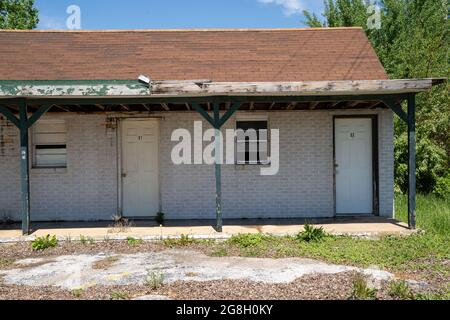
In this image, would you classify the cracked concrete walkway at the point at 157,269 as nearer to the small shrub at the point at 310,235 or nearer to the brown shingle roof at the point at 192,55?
the small shrub at the point at 310,235

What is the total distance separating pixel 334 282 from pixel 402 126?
1070cm

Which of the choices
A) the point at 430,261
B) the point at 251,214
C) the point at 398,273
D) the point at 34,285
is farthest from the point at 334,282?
the point at 251,214

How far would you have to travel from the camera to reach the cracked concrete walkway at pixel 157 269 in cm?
593

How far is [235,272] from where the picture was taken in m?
6.23

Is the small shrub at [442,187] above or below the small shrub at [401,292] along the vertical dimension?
above

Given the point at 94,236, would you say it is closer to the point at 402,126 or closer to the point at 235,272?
the point at 235,272

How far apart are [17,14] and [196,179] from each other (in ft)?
69.4

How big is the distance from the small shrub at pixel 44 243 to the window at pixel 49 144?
2.62 m

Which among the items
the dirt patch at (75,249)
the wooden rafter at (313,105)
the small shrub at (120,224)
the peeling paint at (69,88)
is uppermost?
the peeling paint at (69,88)

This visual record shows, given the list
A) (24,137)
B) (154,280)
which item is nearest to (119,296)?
(154,280)

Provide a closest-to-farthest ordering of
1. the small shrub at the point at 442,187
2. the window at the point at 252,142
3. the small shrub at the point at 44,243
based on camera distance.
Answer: the small shrub at the point at 44,243 → the window at the point at 252,142 → the small shrub at the point at 442,187

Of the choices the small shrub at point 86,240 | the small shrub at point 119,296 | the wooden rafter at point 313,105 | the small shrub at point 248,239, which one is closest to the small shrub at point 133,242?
the small shrub at point 86,240

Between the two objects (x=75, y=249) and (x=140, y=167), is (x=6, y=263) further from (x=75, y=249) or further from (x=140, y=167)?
(x=140, y=167)

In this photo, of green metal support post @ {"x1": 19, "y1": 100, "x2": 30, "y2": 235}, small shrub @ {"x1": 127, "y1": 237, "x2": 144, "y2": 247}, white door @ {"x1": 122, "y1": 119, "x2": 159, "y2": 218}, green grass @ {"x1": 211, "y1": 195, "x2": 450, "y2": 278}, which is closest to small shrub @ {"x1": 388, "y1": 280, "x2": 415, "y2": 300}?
green grass @ {"x1": 211, "y1": 195, "x2": 450, "y2": 278}
